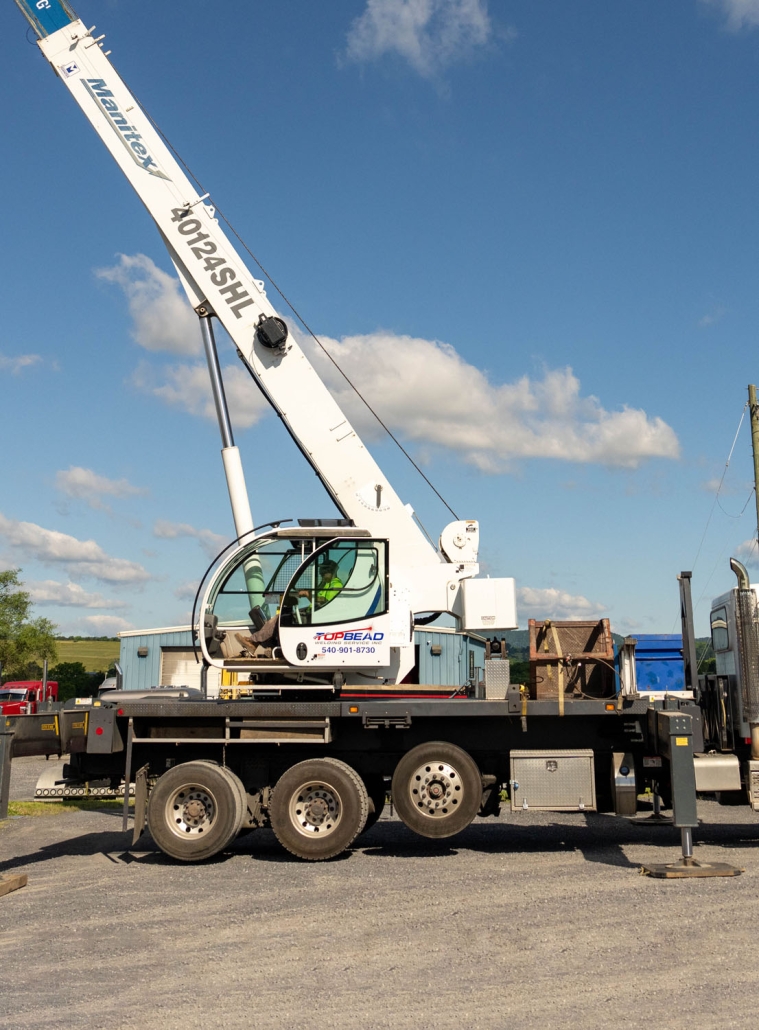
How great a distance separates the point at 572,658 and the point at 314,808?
346 centimetres

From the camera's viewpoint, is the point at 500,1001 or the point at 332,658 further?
the point at 332,658

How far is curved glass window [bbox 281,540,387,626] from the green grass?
74888 millimetres

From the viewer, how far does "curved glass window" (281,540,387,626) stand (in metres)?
11.2

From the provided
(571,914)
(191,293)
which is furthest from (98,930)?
(191,293)

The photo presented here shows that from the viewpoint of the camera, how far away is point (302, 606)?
36.9 ft

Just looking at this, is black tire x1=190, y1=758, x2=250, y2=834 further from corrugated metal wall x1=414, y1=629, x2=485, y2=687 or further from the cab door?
corrugated metal wall x1=414, y1=629, x2=485, y2=687

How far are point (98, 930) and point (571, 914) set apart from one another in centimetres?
397

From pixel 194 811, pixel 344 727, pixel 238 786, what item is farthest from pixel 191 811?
pixel 344 727

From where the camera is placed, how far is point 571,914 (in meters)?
7.96

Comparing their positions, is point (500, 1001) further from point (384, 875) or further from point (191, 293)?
point (191, 293)

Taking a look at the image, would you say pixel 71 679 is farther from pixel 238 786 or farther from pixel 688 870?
pixel 688 870

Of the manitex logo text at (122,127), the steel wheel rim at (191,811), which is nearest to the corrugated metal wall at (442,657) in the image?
the steel wheel rim at (191,811)

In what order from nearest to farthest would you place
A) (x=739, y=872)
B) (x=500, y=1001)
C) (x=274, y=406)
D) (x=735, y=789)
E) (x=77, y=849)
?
(x=500, y=1001)
(x=739, y=872)
(x=735, y=789)
(x=77, y=849)
(x=274, y=406)

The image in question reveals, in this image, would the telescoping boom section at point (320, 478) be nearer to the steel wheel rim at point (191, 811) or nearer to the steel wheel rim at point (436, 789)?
the steel wheel rim at point (436, 789)
